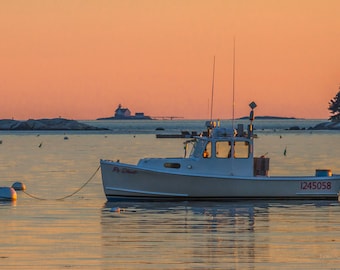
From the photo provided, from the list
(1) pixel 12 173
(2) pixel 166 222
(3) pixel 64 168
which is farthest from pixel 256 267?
(3) pixel 64 168

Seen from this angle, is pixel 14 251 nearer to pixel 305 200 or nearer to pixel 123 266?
pixel 123 266

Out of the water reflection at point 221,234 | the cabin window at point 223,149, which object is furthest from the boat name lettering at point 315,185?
the cabin window at point 223,149

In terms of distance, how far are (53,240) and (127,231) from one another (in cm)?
318

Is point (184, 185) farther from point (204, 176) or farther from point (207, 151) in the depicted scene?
point (207, 151)

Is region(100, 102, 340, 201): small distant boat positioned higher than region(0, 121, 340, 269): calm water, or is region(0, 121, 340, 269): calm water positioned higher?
region(100, 102, 340, 201): small distant boat

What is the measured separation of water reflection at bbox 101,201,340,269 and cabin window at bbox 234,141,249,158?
1.85 meters

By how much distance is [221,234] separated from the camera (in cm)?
3262

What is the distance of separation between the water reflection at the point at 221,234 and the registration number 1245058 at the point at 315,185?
0.83 metres

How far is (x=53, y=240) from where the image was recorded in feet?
101

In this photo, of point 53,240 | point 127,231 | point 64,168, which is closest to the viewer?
point 53,240

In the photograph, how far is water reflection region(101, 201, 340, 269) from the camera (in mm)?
27109

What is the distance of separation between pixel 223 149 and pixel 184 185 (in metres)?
1.97

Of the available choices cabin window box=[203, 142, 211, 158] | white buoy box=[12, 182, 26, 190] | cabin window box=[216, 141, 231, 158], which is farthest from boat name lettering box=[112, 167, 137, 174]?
white buoy box=[12, 182, 26, 190]

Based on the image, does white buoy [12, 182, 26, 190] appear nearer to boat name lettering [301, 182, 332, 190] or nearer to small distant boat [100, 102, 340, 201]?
small distant boat [100, 102, 340, 201]
